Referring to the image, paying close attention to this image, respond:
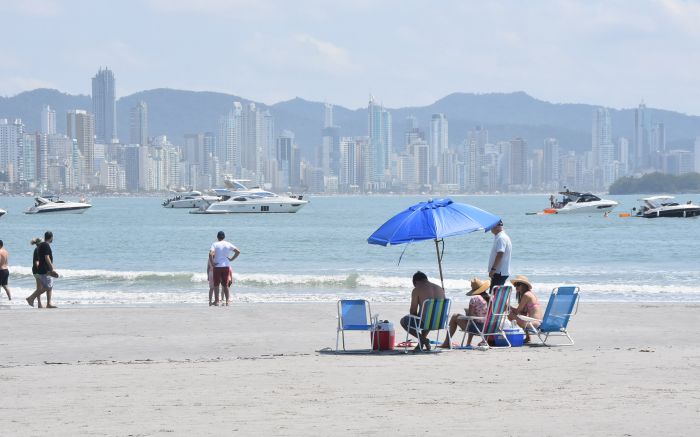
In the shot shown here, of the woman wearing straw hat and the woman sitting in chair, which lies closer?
the woman wearing straw hat

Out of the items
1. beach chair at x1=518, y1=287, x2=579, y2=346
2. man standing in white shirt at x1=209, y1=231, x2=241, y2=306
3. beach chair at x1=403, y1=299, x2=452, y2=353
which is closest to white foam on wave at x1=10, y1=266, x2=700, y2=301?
man standing in white shirt at x1=209, y1=231, x2=241, y2=306

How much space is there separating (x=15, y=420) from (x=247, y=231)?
62744 millimetres

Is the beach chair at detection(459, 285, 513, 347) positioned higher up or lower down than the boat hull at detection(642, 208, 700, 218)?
higher up

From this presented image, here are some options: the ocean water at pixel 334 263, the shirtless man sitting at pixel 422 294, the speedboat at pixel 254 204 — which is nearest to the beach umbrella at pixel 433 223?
the shirtless man sitting at pixel 422 294

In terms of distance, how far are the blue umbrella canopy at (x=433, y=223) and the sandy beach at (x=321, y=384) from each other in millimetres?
1379

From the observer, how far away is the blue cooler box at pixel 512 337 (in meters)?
13.7

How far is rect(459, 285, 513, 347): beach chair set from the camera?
1335 centimetres

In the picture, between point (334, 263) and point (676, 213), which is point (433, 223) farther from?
point (676, 213)

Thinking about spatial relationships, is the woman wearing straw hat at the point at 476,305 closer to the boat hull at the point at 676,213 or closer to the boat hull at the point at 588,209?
the boat hull at the point at 676,213

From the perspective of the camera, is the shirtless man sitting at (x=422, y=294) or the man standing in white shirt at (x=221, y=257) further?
the man standing in white shirt at (x=221, y=257)

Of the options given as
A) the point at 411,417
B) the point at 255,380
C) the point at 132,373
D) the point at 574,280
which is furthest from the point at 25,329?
the point at 574,280

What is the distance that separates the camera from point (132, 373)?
1156cm

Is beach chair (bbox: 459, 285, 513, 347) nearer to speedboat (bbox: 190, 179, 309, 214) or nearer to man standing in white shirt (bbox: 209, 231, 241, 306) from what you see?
man standing in white shirt (bbox: 209, 231, 241, 306)

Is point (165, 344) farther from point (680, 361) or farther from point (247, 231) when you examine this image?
point (247, 231)
